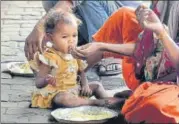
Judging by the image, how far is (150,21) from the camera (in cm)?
407

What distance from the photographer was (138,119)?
3936 mm

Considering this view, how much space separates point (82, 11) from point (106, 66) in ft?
2.26

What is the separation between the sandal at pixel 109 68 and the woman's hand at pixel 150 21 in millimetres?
1387

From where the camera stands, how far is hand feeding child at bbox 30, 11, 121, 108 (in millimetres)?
4395

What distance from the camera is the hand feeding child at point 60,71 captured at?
4.39m

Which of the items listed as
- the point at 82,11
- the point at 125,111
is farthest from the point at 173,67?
the point at 82,11

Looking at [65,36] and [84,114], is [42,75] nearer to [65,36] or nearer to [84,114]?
[65,36]

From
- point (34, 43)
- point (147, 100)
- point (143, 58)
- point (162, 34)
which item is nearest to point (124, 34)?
point (143, 58)

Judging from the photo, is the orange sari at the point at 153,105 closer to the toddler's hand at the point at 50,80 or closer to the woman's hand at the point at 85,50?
the woman's hand at the point at 85,50

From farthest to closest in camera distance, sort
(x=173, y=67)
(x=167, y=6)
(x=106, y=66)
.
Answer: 1. (x=106, y=66)
2. (x=167, y=6)
3. (x=173, y=67)

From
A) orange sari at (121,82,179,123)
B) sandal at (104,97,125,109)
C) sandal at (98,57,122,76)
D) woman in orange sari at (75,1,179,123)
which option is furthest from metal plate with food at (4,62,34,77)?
orange sari at (121,82,179,123)

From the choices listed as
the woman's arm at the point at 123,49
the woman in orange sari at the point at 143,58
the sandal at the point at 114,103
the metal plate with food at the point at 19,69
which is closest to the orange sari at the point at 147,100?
the woman in orange sari at the point at 143,58

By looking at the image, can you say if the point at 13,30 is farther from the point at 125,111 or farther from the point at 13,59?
the point at 125,111

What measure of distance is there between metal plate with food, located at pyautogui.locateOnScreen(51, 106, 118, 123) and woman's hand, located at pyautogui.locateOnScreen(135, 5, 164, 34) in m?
0.65
